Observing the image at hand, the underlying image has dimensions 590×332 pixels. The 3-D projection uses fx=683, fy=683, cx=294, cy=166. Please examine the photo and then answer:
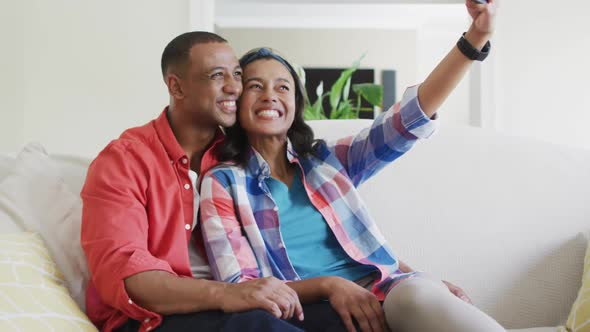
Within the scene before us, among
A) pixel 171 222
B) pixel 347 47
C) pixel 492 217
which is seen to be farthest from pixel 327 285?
pixel 347 47

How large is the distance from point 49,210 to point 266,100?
524 millimetres

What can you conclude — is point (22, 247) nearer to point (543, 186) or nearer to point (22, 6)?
point (543, 186)

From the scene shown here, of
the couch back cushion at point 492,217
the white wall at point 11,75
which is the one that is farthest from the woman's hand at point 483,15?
the white wall at point 11,75

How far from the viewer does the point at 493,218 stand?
5.84 feet

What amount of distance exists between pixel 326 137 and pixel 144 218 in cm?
65

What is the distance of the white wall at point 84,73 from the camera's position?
3088 millimetres

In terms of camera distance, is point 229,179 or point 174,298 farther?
point 229,179

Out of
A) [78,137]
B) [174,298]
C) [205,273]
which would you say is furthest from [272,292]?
[78,137]

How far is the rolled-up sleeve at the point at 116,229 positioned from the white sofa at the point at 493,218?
0.63m

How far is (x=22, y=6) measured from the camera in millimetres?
3102

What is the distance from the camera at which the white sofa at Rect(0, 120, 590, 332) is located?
173 cm

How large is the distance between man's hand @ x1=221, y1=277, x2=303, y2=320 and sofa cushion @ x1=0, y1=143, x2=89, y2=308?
14.9 inches

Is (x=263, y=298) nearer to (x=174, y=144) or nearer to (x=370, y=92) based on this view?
(x=174, y=144)

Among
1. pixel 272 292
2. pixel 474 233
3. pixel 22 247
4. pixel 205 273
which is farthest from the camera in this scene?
pixel 474 233
